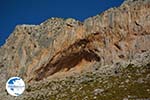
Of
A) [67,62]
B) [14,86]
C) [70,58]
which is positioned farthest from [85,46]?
[14,86]

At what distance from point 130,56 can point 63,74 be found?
13.5 m

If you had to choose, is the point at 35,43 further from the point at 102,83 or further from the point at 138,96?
the point at 138,96

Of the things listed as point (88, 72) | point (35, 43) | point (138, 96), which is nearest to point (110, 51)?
point (88, 72)

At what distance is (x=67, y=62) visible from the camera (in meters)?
77.4

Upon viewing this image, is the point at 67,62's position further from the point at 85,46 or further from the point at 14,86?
the point at 14,86

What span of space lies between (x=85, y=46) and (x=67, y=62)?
526 cm

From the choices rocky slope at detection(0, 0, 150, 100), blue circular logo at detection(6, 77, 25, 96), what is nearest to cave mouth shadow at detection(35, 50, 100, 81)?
rocky slope at detection(0, 0, 150, 100)

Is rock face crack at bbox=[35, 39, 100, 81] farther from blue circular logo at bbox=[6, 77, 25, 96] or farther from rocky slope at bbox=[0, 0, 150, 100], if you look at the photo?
blue circular logo at bbox=[6, 77, 25, 96]

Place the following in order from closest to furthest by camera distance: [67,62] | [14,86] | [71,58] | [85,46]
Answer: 1. [14,86]
2. [85,46]
3. [71,58]
4. [67,62]

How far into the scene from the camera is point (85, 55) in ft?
245

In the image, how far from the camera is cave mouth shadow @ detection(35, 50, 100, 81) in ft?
243

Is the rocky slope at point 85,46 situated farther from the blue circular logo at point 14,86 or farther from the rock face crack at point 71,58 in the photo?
the blue circular logo at point 14,86

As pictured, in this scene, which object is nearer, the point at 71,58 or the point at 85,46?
the point at 85,46

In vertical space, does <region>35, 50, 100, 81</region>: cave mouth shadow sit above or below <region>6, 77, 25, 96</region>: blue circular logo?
above
